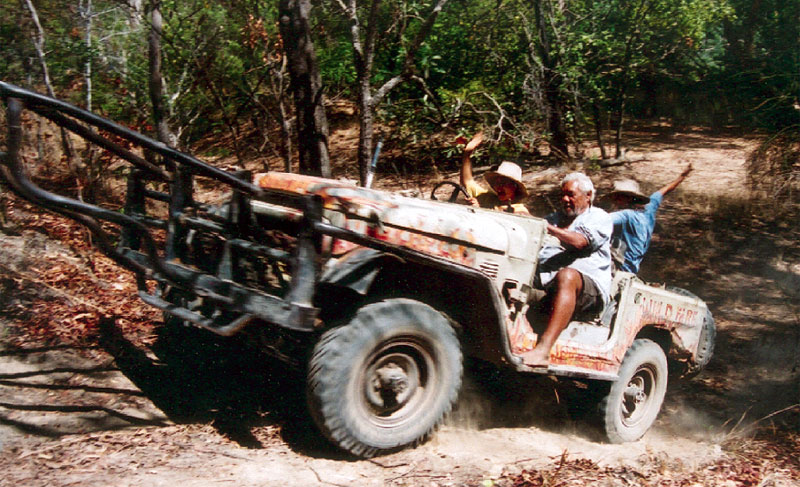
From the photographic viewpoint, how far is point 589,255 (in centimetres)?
523

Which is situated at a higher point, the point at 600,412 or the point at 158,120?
the point at 158,120

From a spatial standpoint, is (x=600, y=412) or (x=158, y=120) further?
(x=158, y=120)

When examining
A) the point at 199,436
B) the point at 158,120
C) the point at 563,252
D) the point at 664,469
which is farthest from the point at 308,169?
the point at 664,469

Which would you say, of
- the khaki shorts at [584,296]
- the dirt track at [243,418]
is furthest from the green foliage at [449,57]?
the khaki shorts at [584,296]

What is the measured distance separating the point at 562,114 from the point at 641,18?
2.04 metres

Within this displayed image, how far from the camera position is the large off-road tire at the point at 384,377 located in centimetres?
403

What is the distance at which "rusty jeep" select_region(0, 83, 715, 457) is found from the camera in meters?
3.93

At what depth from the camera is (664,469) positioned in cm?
480

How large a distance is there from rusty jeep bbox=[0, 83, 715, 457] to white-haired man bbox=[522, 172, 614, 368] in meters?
0.13

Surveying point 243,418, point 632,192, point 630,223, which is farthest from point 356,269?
point 630,223

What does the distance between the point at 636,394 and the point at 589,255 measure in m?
1.59

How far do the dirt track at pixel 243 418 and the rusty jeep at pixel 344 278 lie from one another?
46 centimetres

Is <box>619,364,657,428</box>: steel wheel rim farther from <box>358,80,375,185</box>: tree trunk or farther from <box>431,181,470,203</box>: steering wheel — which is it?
<box>358,80,375,185</box>: tree trunk

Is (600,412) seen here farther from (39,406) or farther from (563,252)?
(39,406)
